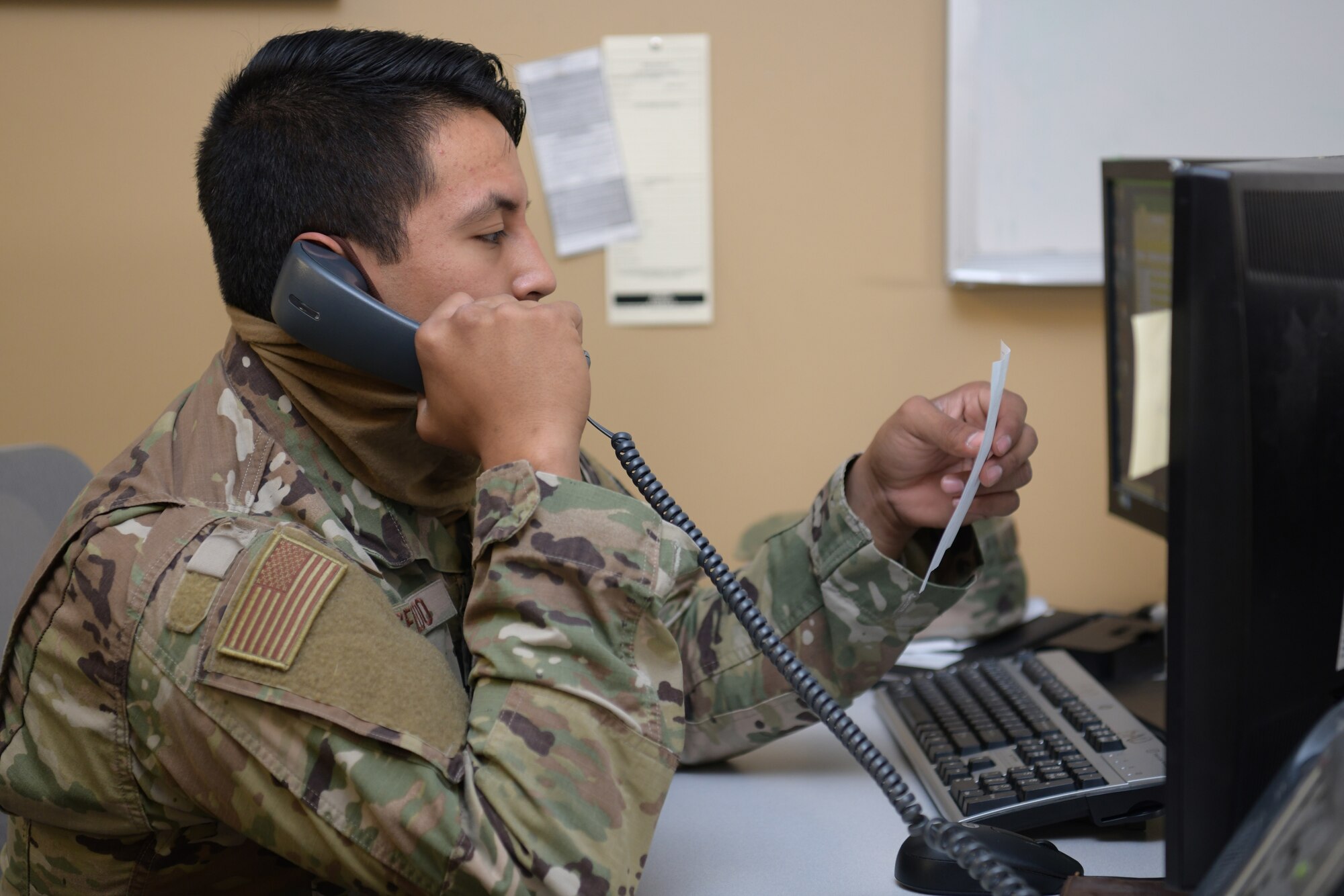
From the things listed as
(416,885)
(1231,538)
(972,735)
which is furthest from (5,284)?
(1231,538)

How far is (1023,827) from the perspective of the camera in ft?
2.67

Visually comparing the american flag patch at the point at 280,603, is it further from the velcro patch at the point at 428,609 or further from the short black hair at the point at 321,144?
the short black hair at the point at 321,144

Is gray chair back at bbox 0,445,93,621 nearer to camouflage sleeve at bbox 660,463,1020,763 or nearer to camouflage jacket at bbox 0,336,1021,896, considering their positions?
camouflage jacket at bbox 0,336,1021,896

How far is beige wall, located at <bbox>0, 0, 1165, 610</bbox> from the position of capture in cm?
140

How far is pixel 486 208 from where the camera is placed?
2.96 ft

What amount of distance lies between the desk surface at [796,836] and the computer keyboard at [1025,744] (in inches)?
1.1

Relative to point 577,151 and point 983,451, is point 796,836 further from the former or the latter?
point 577,151

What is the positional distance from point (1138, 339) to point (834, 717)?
0.68m

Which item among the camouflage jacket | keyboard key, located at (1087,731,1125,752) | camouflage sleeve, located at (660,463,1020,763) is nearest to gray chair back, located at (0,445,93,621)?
the camouflage jacket

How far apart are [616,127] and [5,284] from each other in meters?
0.80

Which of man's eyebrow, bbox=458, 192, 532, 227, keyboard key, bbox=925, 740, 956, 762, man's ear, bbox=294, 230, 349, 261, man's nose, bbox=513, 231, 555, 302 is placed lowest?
keyboard key, bbox=925, 740, 956, 762

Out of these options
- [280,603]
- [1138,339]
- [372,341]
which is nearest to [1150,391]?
[1138,339]

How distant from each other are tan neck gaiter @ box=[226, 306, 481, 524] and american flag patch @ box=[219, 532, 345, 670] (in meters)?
0.16

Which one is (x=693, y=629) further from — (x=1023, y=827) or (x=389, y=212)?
(x=389, y=212)
